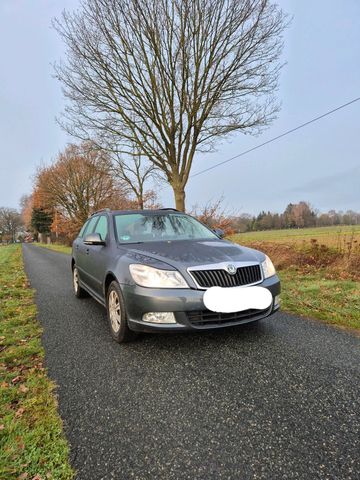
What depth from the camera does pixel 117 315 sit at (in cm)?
320

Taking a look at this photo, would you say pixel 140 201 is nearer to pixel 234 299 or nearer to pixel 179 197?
pixel 179 197

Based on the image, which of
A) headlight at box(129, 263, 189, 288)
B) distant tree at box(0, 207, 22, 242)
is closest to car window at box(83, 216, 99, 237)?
headlight at box(129, 263, 189, 288)

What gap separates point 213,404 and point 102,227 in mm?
3101

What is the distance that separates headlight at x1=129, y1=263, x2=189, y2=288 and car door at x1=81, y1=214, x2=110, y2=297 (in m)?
0.85

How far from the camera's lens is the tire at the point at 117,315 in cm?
298

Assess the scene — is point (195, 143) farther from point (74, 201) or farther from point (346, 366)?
point (74, 201)

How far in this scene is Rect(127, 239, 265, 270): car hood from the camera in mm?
2838

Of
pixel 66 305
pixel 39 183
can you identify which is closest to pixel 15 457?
pixel 66 305

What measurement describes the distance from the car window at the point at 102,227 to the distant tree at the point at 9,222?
98.2m

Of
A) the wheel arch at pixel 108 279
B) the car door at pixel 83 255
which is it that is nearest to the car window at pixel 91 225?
the car door at pixel 83 255

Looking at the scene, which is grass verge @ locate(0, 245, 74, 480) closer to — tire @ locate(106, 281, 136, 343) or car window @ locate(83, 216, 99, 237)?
tire @ locate(106, 281, 136, 343)

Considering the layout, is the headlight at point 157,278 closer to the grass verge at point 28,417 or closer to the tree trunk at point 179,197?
the grass verge at point 28,417

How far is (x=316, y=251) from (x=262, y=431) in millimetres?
7177

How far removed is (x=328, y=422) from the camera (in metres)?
1.82
